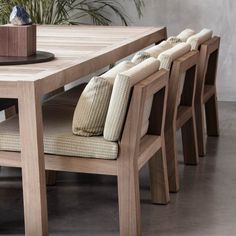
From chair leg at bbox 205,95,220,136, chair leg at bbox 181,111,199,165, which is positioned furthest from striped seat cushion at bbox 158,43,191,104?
chair leg at bbox 205,95,220,136

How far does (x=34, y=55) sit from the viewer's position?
3.54 meters

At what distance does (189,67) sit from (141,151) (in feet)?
2.66

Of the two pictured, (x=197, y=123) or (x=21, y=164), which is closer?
(x=21, y=164)

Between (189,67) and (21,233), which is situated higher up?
(189,67)

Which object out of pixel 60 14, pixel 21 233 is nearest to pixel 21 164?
pixel 21 233

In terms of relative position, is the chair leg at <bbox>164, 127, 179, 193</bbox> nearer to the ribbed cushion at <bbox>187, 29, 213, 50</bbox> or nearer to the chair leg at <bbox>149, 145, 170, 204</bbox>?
the chair leg at <bbox>149, 145, 170, 204</bbox>

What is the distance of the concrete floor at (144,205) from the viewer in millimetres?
3340

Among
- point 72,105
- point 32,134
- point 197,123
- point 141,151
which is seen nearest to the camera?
point 32,134

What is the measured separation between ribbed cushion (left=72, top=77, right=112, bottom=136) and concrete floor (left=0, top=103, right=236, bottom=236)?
0.50 m

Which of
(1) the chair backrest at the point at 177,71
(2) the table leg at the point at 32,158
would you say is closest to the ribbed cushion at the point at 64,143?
(2) the table leg at the point at 32,158

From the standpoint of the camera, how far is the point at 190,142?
431cm

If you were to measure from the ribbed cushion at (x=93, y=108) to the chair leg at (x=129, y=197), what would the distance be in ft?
0.68

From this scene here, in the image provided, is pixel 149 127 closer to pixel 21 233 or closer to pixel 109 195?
pixel 109 195

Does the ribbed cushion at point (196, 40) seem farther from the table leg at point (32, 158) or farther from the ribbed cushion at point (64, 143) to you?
the table leg at point (32, 158)
